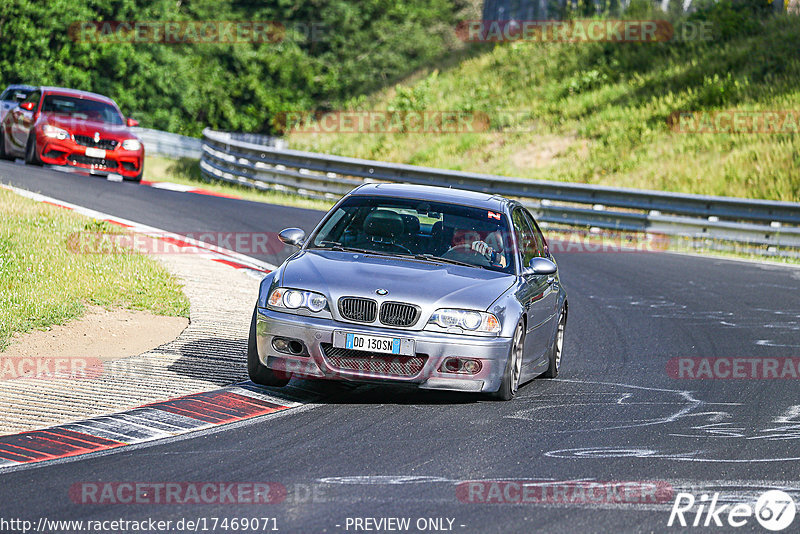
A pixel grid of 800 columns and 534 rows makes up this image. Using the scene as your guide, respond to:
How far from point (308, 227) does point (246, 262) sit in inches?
171

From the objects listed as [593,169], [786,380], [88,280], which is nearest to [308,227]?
[88,280]

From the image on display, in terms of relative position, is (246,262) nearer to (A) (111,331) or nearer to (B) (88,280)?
(B) (88,280)

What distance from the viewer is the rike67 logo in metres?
5.65

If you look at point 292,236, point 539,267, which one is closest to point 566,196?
point 539,267

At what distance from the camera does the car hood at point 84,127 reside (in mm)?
23719

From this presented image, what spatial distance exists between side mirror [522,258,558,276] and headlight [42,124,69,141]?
16635mm

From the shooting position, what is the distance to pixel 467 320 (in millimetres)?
8117

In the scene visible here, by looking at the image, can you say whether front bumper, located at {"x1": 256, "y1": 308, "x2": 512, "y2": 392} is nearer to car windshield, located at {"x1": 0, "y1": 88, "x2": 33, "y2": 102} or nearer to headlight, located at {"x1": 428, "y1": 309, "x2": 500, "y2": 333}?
headlight, located at {"x1": 428, "y1": 309, "x2": 500, "y2": 333}

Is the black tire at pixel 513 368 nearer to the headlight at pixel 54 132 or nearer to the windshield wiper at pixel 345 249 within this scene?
the windshield wiper at pixel 345 249

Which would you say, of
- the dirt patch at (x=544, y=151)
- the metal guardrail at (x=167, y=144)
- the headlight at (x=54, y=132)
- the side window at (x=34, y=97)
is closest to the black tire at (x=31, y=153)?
the headlight at (x=54, y=132)

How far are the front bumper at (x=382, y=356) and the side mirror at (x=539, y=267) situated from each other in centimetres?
111

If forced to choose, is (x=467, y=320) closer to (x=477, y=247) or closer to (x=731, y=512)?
(x=477, y=247)

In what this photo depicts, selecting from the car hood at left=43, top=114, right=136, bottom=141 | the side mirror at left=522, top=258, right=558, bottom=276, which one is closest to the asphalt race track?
the side mirror at left=522, top=258, right=558, bottom=276

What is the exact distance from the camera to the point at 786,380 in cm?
1002
